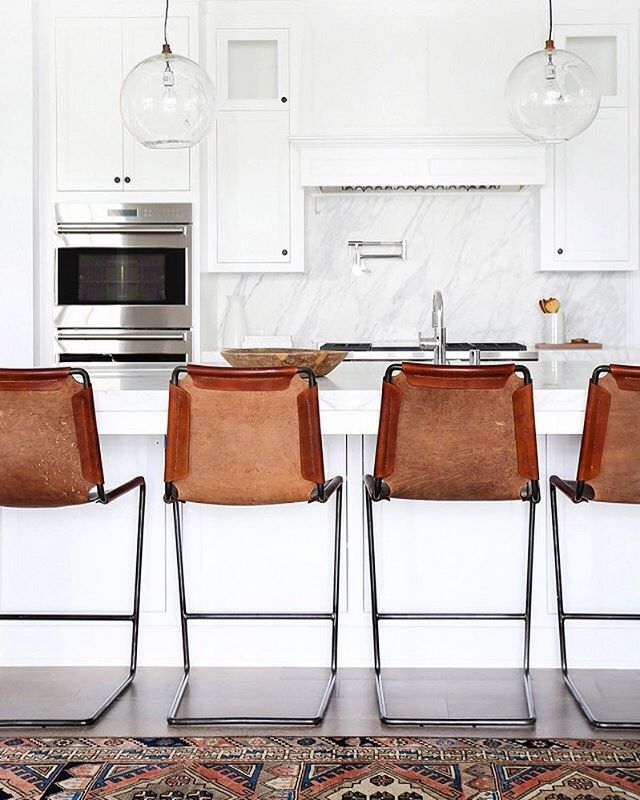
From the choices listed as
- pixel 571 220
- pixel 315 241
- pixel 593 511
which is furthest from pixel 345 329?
pixel 593 511

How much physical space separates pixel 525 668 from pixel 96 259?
3018 millimetres

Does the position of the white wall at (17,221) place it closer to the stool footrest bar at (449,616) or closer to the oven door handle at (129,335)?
the oven door handle at (129,335)

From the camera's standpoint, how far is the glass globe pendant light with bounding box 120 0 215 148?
2994 mm

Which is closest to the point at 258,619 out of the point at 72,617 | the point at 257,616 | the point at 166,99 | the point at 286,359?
the point at 257,616

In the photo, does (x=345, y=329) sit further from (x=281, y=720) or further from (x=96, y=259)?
(x=281, y=720)

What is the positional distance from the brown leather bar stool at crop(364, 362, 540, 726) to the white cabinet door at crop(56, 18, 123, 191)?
2.90 meters

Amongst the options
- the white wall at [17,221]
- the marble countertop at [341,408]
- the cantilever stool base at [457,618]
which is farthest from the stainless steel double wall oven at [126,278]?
the cantilever stool base at [457,618]

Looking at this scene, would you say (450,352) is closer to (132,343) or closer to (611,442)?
(132,343)

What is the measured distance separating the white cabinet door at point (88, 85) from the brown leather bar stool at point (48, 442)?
2612 millimetres

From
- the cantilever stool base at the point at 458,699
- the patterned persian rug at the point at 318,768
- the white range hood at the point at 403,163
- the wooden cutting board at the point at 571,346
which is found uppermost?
the white range hood at the point at 403,163

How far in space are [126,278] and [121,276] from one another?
27mm

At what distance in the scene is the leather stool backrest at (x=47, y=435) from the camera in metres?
2.51

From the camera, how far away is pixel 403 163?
4.95m

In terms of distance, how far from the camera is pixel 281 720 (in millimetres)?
2559
